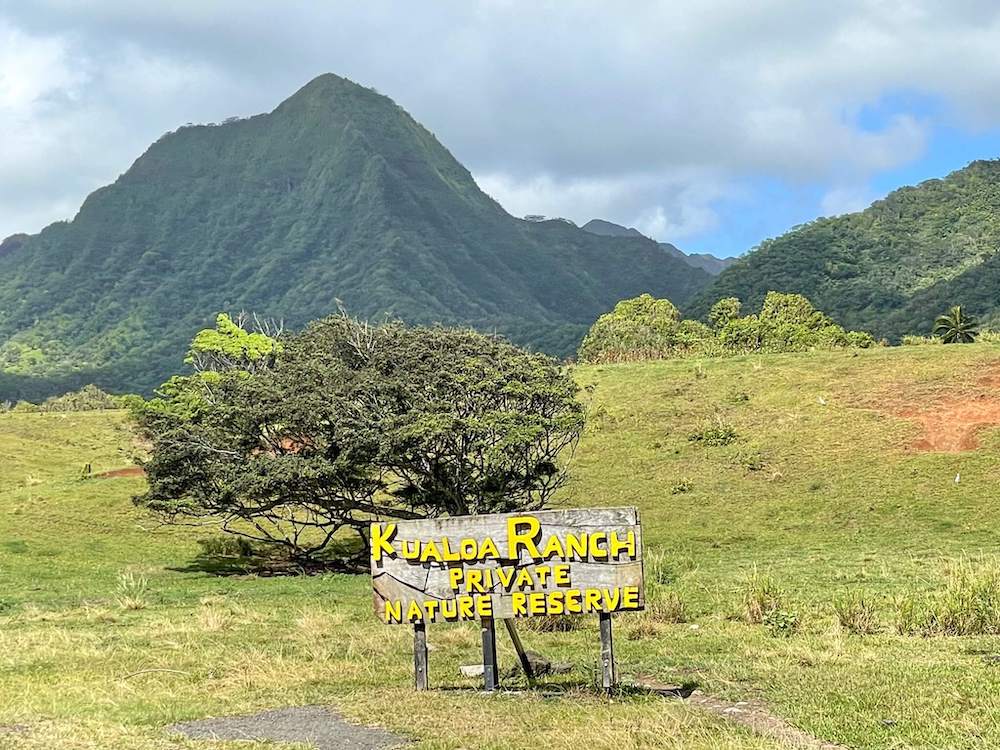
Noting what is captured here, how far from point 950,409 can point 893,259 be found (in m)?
103

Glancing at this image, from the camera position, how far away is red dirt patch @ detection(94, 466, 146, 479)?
40.0 meters

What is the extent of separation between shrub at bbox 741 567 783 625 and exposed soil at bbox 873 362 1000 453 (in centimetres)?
2113

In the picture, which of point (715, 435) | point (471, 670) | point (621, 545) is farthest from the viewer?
point (715, 435)

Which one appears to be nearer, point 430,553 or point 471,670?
point 430,553

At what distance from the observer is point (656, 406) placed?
42500mm

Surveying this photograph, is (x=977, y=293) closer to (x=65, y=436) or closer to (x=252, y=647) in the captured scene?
(x=65, y=436)

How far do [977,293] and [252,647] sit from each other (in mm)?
96506

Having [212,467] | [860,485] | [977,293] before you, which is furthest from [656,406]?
[977,293]

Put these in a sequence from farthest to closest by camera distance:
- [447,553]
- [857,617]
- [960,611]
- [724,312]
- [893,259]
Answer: [893,259] → [724,312] → [857,617] → [960,611] → [447,553]

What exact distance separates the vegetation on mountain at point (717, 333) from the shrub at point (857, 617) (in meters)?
38.8

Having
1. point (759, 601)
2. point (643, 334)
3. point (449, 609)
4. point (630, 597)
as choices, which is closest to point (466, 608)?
point (449, 609)

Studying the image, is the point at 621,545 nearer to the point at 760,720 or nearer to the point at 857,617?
the point at 760,720

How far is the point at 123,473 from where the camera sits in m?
40.7

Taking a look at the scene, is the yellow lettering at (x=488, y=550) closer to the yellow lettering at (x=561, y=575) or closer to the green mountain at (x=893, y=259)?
the yellow lettering at (x=561, y=575)
